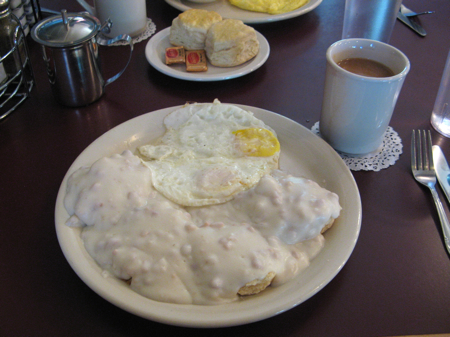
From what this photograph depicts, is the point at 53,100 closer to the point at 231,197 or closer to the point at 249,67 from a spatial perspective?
the point at 249,67

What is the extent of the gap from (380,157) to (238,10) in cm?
105

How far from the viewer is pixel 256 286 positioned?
0.72m

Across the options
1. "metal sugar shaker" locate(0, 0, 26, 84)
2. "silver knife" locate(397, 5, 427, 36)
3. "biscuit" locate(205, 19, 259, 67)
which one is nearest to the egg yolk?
"biscuit" locate(205, 19, 259, 67)

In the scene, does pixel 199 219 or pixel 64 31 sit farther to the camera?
pixel 64 31

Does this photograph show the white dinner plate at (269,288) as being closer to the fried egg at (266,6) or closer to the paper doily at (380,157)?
the paper doily at (380,157)

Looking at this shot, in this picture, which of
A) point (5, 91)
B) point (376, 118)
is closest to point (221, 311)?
point (376, 118)

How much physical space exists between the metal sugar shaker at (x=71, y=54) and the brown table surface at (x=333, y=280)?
0.06m

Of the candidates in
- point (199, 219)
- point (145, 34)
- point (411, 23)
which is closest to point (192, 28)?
point (145, 34)

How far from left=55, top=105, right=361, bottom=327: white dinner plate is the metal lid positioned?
327 mm

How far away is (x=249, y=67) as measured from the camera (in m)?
1.44

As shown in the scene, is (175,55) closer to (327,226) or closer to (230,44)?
(230,44)

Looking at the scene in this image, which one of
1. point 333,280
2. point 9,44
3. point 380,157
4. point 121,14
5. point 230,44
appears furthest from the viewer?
point 121,14

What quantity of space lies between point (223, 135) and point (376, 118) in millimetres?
428

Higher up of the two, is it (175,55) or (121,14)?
(121,14)
